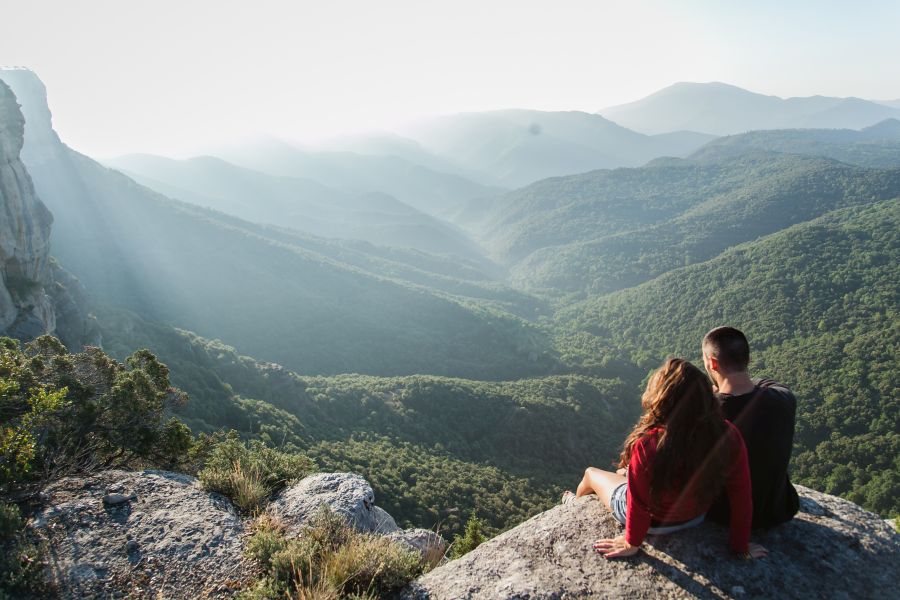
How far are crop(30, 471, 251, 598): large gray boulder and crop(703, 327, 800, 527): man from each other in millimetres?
5702

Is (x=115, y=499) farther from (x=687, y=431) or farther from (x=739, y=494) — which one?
(x=739, y=494)

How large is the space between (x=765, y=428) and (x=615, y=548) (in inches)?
77.8

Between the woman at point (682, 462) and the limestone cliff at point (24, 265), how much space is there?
30.5 meters

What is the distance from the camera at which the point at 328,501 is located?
23.2ft

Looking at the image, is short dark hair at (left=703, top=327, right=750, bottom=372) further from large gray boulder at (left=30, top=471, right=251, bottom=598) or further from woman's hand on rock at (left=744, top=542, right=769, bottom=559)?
large gray boulder at (left=30, top=471, right=251, bottom=598)

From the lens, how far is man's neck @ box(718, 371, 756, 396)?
4.55 meters

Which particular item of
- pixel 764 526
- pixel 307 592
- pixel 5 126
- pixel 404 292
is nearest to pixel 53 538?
pixel 307 592

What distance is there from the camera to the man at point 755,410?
4449 mm

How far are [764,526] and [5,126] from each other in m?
49.2

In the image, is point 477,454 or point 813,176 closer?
point 477,454

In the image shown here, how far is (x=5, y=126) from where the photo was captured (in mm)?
33844

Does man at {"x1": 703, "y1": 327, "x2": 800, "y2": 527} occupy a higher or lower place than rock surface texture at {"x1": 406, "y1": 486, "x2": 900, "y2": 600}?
higher

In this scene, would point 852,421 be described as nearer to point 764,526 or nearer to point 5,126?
point 764,526

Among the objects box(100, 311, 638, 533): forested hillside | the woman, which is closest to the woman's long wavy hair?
the woman
